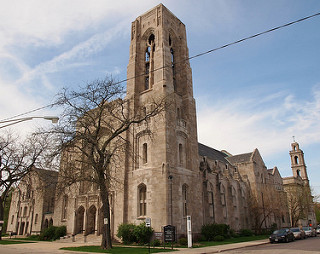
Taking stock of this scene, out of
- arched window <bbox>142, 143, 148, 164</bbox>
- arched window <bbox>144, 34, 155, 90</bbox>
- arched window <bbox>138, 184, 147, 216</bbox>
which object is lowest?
arched window <bbox>138, 184, 147, 216</bbox>

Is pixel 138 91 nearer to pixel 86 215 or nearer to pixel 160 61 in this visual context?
pixel 160 61

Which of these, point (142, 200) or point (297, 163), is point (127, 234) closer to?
point (142, 200)

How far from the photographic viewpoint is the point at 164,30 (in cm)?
3612

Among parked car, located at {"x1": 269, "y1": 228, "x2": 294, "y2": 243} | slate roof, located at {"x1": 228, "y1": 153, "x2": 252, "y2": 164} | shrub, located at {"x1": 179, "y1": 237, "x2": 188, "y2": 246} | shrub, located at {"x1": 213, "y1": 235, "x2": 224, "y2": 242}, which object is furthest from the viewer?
slate roof, located at {"x1": 228, "y1": 153, "x2": 252, "y2": 164}

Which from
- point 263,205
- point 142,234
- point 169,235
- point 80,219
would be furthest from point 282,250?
point 263,205

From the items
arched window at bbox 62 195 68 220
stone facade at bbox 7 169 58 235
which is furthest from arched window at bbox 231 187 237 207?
stone facade at bbox 7 169 58 235

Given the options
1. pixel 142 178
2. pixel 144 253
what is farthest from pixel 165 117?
pixel 144 253

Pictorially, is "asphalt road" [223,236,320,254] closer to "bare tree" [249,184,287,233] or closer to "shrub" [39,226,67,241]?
"bare tree" [249,184,287,233]

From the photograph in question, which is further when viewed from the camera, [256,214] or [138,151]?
[256,214]

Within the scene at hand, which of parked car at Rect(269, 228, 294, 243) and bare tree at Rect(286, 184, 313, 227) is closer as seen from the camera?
parked car at Rect(269, 228, 294, 243)

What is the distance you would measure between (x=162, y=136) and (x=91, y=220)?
1432 centimetres

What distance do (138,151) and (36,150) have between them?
12883 millimetres

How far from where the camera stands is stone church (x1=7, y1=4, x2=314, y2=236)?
2855 cm

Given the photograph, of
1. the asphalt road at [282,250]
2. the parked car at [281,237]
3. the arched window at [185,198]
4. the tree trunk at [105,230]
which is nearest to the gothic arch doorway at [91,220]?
the arched window at [185,198]
